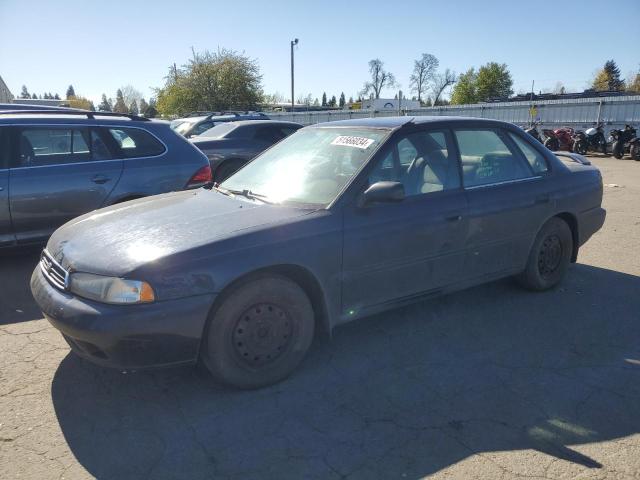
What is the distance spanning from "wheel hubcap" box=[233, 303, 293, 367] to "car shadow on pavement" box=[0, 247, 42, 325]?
2.21 m

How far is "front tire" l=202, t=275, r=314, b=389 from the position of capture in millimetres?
2922

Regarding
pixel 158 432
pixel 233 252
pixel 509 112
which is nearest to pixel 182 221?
pixel 233 252

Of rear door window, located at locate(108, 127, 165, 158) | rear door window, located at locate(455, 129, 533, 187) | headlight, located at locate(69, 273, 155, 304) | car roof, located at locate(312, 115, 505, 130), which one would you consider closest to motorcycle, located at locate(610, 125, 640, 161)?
rear door window, located at locate(455, 129, 533, 187)

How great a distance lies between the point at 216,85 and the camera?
41.0m

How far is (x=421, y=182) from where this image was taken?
383 cm

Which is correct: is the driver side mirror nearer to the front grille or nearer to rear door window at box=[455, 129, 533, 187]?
rear door window at box=[455, 129, 533, 187]

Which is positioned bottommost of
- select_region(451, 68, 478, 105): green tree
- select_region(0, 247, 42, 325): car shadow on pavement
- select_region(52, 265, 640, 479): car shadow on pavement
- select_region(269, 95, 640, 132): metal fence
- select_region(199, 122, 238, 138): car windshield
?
select_region(52, 265, 640, 479): car shadow on pavement

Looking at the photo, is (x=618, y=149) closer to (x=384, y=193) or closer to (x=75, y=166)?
(x=384, y=193)

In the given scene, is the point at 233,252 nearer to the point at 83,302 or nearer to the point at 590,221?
the point at 83,302

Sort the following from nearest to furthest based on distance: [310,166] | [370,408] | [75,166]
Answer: [370,408]
[310,166]
[75,166]

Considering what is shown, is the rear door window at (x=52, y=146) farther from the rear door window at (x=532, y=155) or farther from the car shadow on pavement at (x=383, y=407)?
the rear door window at (x=532, y=155)

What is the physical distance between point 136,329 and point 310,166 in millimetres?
1765

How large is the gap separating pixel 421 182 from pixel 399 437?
6.27 feet

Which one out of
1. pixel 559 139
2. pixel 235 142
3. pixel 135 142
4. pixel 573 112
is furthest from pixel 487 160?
pixel 573 112
